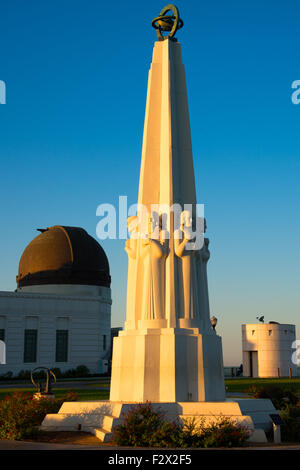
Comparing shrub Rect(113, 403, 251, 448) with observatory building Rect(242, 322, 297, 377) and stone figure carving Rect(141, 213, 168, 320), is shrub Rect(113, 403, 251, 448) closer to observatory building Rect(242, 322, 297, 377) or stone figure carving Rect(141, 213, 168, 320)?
stone figure carving Rect(141, 213, 168, 320)

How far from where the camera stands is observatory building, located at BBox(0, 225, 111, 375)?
46.3m

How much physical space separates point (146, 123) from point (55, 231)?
40.0 m

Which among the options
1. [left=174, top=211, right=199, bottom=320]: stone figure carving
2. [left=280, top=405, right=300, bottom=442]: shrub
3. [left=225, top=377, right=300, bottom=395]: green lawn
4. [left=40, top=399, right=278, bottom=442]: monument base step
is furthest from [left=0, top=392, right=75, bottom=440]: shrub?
[left=225, top=377, right=300, bottom=395]: green lawn

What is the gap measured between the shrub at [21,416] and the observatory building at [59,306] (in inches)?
1303

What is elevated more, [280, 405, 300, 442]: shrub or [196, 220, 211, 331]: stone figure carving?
[196, 220, 211, 331]: stone figure carving

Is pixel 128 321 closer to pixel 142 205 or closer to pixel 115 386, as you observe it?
pixel 115 386

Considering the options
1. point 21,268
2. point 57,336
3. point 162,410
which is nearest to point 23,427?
point 162,410

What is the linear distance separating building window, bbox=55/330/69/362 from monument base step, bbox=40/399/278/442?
116ft

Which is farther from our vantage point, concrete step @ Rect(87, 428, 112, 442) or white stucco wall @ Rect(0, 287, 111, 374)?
white stucco wall @ Rect(0, 287, 111, 374)

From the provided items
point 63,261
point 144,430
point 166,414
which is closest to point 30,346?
point 63,261

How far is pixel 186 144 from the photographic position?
15.6 m

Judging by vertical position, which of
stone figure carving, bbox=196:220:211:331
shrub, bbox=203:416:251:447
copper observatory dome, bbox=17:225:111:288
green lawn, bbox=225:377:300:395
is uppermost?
copper observatory dome, bbox=17:225:111:288

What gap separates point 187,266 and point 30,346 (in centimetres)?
3589

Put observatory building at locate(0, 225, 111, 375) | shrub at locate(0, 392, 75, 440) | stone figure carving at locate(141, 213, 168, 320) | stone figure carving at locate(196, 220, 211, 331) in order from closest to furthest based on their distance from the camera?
1. shrub at locate(0, 392, 75, 440)
2. stone figure carving at locate(141, 213, 168, 320)
3. stone figure carving at locate(196, 220, 211, 331)
4. observatory building at locate(0, 225, 111, 375)
